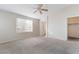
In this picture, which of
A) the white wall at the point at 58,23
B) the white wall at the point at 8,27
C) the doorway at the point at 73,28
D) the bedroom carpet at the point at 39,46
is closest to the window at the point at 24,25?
the white wall at the point at 8,27

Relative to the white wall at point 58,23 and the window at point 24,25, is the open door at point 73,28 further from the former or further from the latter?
the window at point 24,25

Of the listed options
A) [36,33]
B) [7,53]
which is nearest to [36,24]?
[36,33]

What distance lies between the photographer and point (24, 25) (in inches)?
69.5

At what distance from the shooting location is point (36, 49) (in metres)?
1.68

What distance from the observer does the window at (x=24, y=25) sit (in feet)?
5.60

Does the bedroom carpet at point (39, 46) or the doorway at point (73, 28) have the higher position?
the doorway at point (73, 28)

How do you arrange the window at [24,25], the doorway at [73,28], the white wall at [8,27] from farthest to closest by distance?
the doorway at [73,28] → the window at [24,25] → the white wall at [8,27]

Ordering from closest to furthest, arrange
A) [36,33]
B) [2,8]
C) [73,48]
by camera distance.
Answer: [2,8]
[73,48]
[36,33]

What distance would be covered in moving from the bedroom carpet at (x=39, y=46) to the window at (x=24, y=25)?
233 millimetres

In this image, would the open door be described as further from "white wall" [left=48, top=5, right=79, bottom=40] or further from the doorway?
"white wall" [left=48, top=5, right=79, bottom=40]

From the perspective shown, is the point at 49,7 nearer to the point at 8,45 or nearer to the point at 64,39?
the point at 64,39

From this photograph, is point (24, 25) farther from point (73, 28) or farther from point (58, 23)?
point (73, 28)

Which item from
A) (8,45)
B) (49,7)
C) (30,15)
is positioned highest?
(49,7)

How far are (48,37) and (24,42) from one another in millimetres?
557
